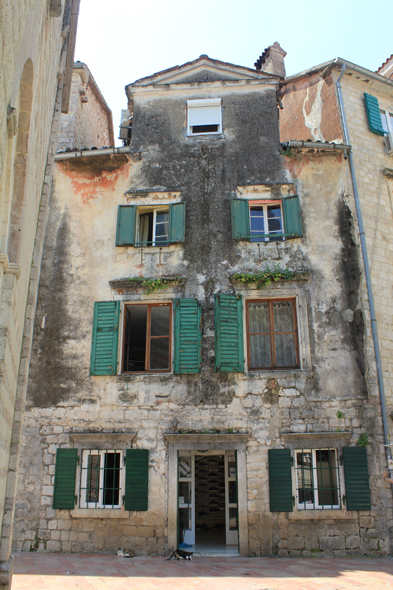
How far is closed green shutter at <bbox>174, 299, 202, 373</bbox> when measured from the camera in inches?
403

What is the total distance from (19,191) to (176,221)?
5978 mm

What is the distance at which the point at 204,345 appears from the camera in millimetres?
10461

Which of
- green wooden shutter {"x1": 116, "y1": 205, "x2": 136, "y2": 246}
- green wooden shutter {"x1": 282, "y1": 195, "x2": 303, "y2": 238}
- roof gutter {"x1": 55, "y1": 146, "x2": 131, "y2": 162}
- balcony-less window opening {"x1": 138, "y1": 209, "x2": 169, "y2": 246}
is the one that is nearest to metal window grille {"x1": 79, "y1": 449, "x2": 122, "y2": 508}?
green wooden shutter {"x1": 116, "y1": 205, "x2": 136, "y2": 246}

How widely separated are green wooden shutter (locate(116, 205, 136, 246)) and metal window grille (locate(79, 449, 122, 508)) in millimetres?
4731

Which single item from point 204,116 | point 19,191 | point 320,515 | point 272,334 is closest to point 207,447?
point 320,515

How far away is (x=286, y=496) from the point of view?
30.9 ft

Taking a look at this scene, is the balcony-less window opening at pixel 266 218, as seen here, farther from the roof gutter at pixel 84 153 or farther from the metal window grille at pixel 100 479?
the metal window grille at pixel 100 479

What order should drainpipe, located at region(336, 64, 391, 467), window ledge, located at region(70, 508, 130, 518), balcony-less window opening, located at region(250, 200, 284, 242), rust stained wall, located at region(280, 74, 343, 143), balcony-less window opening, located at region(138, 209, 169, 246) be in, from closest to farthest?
1. window ledge, located at region(70, 508, 130, 518)
2. drainpipe, located at region(336, 64, 391, 467)
3. balcony-less window opening, located at region(250, 200, 284, 242)
4. balcony-less window opening, located at region(138, 209, 169, 246)
5. rust stained wall, located at region(280, 74, 343, 143)

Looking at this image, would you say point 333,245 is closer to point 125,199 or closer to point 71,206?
point 125,199

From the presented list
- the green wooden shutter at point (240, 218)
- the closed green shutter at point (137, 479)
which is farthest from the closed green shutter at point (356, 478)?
the green wooden shutter at point (240, 218)

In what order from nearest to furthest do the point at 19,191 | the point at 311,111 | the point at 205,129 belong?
the point at 19,191
the point at 205,129
the point at 311,111

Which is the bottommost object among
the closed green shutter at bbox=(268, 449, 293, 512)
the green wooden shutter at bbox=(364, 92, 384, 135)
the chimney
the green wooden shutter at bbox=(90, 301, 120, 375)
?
the closed green shutter at bbox=(268, 449, 293, 512)

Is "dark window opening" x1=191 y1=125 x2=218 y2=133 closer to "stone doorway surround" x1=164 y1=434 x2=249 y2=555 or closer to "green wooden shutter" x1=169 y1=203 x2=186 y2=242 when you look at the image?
"green wooden shutter" x1=169 y1=203 x2=186 y2=242

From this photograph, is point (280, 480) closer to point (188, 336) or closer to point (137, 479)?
point (137, 479)
